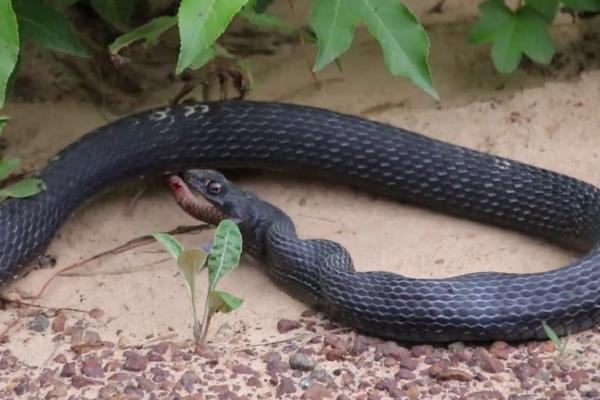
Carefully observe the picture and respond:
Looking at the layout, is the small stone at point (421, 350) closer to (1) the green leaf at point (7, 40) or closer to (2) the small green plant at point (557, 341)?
(2) the small green plant at point (557, 341)

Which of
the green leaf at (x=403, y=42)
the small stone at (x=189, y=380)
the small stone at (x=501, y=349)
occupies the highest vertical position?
the green leaf at (x=403, y=42)

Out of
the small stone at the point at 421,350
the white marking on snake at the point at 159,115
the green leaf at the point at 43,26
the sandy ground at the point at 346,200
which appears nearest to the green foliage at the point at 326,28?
the green leaf at the point at 43,26

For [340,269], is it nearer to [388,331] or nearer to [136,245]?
[388,331]

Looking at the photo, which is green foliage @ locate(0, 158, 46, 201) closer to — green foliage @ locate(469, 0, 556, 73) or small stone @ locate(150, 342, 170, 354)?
small stone @ locate(150, 342, 170, 354)

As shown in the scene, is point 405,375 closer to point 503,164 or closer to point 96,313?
point 96,313

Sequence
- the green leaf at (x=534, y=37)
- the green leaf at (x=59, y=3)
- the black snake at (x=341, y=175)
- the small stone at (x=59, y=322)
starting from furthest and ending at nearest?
the green leaf at (x=534, y=37) → the green leaf at (x=59, y=3) → the small stone at (x=59, y=322) → the black snake at (x=341, y=175)

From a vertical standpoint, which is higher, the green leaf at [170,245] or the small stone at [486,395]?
the green leaf at [170,245]

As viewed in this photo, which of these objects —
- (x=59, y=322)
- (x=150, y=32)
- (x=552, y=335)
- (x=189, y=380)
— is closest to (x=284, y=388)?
(x=189, y=380)
